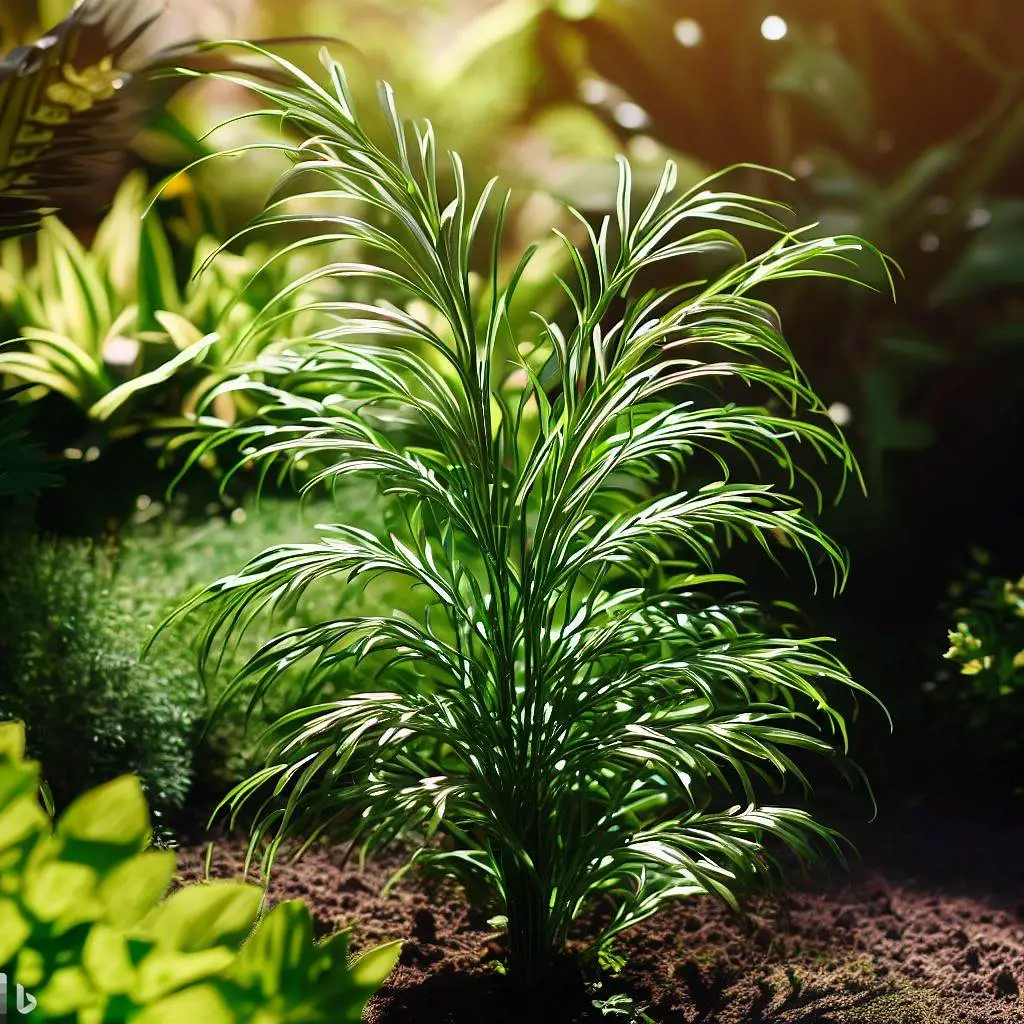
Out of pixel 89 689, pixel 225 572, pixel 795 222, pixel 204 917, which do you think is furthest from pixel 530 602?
Answer: pixel 795 222

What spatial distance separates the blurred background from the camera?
9.69ft

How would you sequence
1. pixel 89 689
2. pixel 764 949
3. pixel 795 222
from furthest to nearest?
pixel 795 222, pixel 89 689, pixel 764 949

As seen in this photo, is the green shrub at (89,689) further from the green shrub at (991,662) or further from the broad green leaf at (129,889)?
the green shrub at (991,662)

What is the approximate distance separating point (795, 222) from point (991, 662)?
1.56 meters

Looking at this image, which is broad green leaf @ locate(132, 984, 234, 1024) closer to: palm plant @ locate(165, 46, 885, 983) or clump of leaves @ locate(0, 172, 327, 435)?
palm plant @ locate(165, 46, 885, 983)

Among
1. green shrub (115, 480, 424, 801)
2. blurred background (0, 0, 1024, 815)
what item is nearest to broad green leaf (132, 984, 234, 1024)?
green shrub (115, 480, 424, 801)

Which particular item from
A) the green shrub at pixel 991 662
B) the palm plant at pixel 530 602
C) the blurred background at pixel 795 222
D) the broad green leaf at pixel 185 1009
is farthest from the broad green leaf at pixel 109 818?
the green shrub at pixel 991 662

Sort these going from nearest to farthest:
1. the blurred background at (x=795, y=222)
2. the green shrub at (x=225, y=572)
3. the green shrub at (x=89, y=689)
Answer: the green shrub at (x=89, y=689)
the green shrub at (x=225, y=572)
the blurred background at (x=795, y=222)

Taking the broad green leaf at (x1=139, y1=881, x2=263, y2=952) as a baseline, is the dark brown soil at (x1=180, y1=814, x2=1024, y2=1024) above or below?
below

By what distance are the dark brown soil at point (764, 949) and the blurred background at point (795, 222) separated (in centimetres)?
51

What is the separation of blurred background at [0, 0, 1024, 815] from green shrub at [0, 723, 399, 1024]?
1.30 meters

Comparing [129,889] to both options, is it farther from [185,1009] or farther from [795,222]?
[795,222]

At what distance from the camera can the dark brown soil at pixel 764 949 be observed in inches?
68.7

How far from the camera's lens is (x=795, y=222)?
11.4 feet
